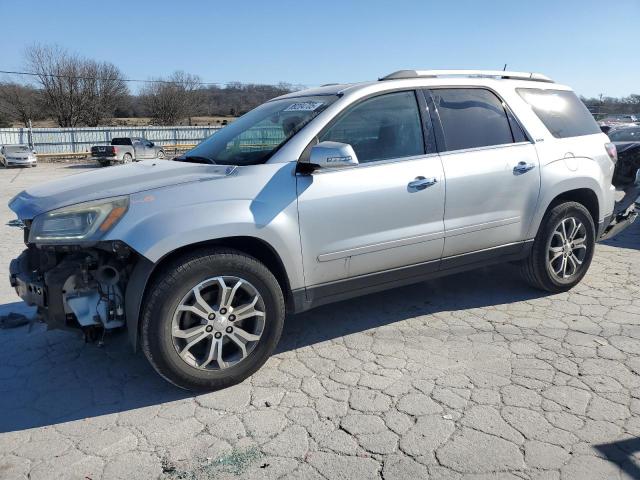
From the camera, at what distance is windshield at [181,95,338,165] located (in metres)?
3.56

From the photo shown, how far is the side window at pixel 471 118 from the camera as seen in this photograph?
13.2 feet

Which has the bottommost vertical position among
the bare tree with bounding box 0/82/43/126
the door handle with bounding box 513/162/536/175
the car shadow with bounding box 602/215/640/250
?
the car shadow with bounding box 602/215/640/250

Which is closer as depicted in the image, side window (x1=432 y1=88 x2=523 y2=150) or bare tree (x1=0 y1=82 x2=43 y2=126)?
side window (x1=432 y1=88 x2=523 y2=150)

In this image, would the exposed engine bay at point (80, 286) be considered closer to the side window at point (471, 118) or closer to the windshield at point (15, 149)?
the side window at point (471, 118)

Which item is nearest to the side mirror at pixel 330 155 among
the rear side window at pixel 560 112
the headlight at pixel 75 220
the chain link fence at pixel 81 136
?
the headlight at pixel 75 220

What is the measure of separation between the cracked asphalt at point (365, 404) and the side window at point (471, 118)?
1.44m

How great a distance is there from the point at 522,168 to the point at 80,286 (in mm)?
3369

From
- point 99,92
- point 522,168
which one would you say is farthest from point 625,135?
point 99,92

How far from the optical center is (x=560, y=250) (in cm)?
468

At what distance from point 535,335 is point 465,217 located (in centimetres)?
103

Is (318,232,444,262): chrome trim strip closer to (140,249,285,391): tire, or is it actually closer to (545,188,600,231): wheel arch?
(140,249,285,391): tire

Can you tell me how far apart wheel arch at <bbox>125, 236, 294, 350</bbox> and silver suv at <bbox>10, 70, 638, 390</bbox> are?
13 mm

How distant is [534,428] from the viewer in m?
2.75

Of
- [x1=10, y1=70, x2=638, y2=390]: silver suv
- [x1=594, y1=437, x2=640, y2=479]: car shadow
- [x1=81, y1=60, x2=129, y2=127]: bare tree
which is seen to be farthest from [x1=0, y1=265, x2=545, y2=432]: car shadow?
[x1=81, y1=60, x2=129, y2=127]: bare tree
